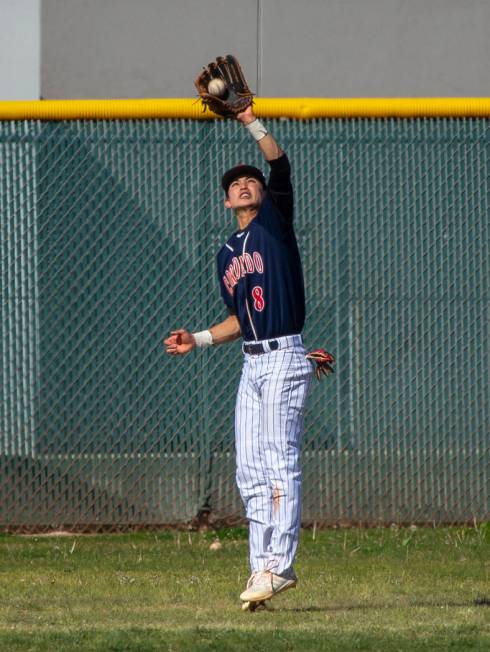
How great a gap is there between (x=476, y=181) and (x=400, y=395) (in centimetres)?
141

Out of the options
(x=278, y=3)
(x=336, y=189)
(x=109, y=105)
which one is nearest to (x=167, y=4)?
(x=278, y=3)

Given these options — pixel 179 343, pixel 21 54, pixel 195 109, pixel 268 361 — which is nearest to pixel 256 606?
pixel 268 361

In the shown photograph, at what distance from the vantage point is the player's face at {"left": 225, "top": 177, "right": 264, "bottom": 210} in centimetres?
559

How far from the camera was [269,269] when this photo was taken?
5.45 m

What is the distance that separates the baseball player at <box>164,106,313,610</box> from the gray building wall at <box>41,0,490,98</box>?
153 inches

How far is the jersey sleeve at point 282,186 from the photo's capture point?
17.7 feet

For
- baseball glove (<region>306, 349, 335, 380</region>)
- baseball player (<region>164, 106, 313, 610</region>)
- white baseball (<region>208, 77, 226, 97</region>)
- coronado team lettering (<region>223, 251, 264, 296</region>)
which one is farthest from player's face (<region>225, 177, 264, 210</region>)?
baseball glove (<region>306, 349, 335, 380</region>)

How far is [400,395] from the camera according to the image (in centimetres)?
802

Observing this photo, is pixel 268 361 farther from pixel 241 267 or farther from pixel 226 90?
pixel 226 90

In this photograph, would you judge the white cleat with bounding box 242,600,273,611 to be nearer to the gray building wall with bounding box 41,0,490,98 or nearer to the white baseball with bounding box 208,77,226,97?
the white baseball with bounding box 208,77,226,97

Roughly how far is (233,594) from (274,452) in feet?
2.84

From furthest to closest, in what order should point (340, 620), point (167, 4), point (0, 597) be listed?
point (167, 4) → point (0, 597) → point (340, 620)

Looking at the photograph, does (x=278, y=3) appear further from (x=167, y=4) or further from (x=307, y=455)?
(x=307, y=455)

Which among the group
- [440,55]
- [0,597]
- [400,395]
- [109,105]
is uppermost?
[440,55]
